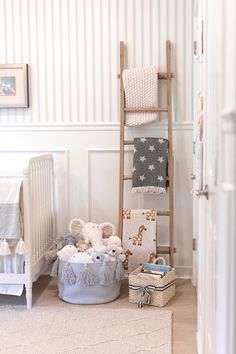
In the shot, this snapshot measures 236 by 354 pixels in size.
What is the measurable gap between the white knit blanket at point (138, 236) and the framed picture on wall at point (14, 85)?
1143 millimetres

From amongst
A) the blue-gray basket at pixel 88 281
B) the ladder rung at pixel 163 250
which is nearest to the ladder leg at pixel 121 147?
the ladder rung at pixel 163 250

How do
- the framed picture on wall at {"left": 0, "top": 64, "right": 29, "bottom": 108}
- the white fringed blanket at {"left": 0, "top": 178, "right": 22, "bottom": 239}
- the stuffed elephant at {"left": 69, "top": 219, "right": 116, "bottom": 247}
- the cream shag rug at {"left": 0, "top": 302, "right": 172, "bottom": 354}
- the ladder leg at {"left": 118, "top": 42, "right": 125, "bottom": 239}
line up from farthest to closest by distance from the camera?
the framed picture on wall at {"left": 0, "top": 64, "right": 29, "bottom": 108} < the ladder leg at {"left": 118, "top": 42, "right": 125, "bottom": 239} < the stuffed elephant at {"left": 69, "top": 219, "right": 116, "bottom": 247} < the white fringed blanket at {"left": 0, "top": 178, "right": 22, "bottom": 239} < the cream shag rug at {"left": 0, "top": 302, "right": 172, "bottom": 354}

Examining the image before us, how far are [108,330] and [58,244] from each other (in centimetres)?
86

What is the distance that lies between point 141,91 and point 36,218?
1.14m

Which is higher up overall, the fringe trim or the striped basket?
the fringe trim

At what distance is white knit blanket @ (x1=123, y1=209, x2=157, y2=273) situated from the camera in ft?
10.7

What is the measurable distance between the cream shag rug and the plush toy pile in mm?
188

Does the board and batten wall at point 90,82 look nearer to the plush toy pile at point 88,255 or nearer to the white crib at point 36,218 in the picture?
the white crib at point 36,218

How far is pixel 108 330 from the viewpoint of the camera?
8.44 feet

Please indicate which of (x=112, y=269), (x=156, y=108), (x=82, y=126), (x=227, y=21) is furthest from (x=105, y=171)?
(x=227, y=21)

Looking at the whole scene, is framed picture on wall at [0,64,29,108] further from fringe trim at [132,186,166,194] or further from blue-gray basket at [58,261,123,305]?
blue-gray basket at [58,261,123,305]

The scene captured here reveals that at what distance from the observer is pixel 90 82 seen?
3.45m

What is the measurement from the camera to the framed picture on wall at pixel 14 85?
11.3ft

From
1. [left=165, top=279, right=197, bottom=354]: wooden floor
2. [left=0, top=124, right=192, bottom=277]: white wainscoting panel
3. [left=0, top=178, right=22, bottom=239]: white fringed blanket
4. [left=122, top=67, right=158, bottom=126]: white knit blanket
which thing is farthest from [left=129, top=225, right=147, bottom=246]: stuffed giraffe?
[left=0, top=178, right=22, bottom=239]: white fringed blanket
